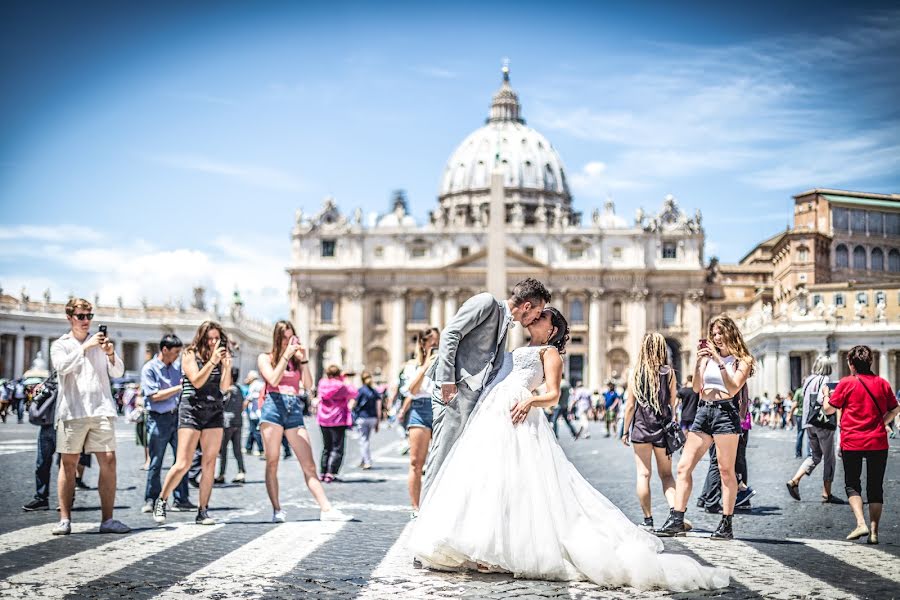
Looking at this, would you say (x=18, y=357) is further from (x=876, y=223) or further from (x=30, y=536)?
(x=30, y=536)

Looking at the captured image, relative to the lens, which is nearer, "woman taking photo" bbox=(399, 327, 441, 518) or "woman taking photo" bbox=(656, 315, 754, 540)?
"woman taking photo" bbox=(656, 315, 754, 540)

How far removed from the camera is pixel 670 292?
76562mm

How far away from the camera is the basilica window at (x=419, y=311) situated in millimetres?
77125

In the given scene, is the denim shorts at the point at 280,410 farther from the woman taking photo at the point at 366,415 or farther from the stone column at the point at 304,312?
the stone column at the point at 304,312

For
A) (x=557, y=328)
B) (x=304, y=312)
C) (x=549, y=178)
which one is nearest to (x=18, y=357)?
(x=304, y=312)

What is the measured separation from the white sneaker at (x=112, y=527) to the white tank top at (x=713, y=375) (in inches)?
165

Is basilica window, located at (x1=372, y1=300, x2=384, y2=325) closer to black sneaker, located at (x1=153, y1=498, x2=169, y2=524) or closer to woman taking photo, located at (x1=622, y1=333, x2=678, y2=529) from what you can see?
black sneaker, located at (x1=153, y1=498, x2=169, y2=524)

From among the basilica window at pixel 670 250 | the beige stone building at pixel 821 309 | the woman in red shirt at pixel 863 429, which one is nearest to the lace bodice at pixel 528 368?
the woman in red shirt at pixel 863 429

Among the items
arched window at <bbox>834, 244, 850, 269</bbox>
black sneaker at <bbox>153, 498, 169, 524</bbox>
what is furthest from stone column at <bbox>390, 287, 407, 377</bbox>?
black sneaker at <bbox>153, 498, 169, 524</bbox>

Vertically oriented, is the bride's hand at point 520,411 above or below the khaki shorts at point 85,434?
above

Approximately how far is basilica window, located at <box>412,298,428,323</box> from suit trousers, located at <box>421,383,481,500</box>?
6975cm

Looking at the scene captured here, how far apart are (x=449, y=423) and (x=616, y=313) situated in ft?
232

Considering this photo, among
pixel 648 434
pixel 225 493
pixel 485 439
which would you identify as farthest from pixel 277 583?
pixel 225 493

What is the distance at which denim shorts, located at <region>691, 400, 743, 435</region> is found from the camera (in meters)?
8.23
